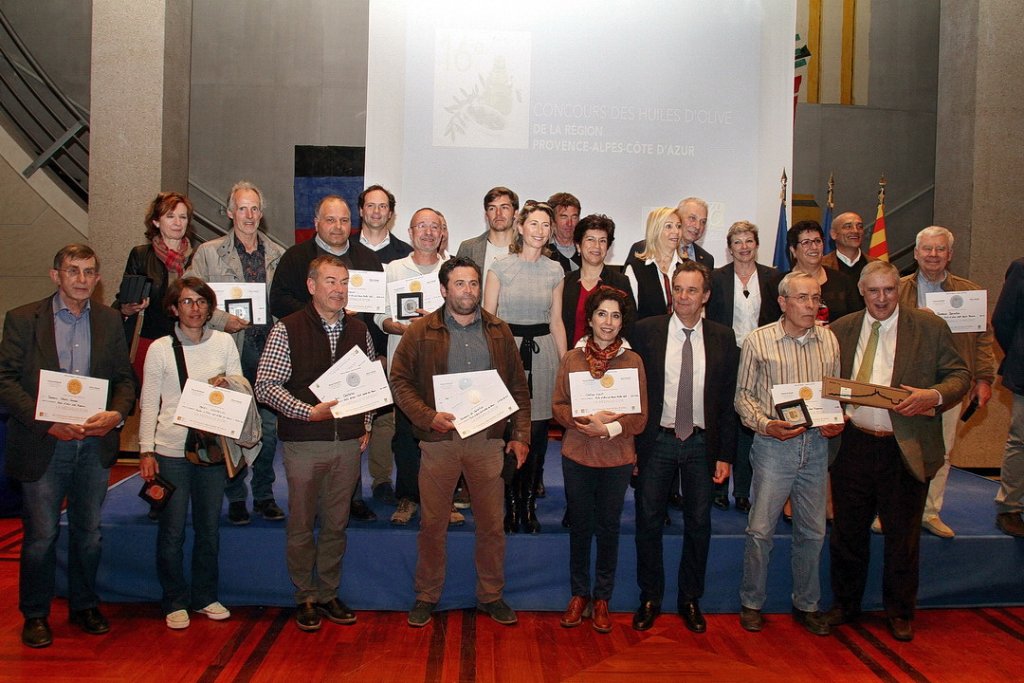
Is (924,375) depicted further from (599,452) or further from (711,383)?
(599,452)

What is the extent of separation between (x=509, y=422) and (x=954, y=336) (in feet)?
8.41

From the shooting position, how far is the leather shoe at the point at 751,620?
3.87 metres

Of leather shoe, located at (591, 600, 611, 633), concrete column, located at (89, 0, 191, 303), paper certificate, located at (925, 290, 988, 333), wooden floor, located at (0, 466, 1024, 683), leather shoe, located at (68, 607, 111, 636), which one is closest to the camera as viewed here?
wooden floor, located at (0, 466, 1024, 683)

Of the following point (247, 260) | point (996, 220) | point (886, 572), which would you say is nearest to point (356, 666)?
point (247, 260)

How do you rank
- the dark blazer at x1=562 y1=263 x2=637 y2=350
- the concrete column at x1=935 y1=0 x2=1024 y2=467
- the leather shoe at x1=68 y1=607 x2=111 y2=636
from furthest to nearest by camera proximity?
the concrete column at x1=935 y1=0 x2=1024 y2=467
the dark blazer at x1=562 y1=263 x2=637 y2=350
the leather shoe at x1=68 y1=607 x2=111 y2=636

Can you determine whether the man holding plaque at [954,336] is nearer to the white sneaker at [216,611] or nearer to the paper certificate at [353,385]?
the paper certificate at [353,385]

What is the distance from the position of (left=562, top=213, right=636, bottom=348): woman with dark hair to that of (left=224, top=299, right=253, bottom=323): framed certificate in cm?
166

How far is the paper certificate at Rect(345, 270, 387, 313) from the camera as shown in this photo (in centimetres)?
405

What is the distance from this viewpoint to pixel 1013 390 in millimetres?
4273

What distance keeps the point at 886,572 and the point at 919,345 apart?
3.86ft

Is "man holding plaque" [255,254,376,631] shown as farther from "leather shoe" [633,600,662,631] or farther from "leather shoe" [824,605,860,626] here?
"leather shoe" [824,605,860,626]

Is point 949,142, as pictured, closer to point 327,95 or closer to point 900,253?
point 900,253

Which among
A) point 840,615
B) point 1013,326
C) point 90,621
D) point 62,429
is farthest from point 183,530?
point 1013,326

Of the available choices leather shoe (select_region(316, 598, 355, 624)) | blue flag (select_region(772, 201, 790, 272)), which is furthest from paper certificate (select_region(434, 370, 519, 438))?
blue flag (select_region(772, 201, 790, 272))
